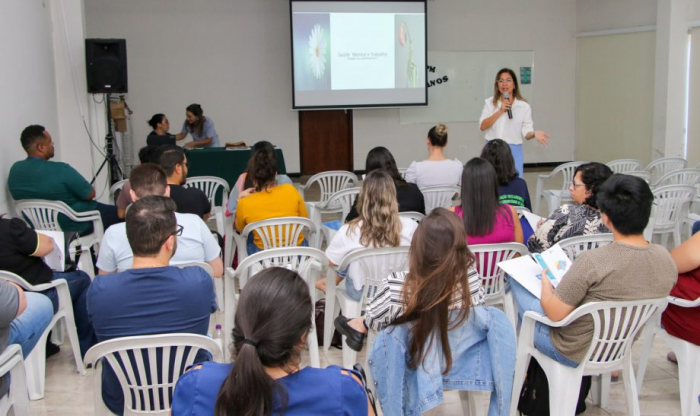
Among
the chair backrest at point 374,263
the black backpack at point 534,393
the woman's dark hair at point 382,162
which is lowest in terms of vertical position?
the black backpack at point 534,393

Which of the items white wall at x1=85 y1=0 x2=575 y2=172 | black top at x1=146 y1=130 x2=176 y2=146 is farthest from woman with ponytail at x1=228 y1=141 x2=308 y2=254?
white wall at x1=85 y1=0 x2=575 y2=172

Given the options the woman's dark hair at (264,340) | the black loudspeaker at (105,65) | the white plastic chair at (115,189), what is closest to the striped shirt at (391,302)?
the woman's dark hair at (264,340)

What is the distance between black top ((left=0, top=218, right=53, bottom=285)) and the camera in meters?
3.22

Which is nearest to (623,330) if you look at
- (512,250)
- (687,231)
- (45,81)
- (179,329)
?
(512,250)

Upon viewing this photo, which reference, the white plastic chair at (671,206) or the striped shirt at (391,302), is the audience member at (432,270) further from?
the white plastic chair at (671,206)

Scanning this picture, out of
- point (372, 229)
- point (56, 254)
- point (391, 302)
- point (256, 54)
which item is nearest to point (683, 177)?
point (372, 229)

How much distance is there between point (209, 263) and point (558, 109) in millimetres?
9825

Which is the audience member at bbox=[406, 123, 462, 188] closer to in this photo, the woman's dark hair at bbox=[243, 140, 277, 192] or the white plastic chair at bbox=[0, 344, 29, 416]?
the woman's dark hair at bbox=[243, 140, 277, 192]

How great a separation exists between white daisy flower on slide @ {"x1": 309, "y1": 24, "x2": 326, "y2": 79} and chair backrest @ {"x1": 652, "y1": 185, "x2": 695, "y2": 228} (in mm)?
6109

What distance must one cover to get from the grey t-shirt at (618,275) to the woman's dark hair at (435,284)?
1.86 feet

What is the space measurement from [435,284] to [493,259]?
1.39 meters

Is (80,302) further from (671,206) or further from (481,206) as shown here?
(671,206)

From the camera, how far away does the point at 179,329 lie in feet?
8.22

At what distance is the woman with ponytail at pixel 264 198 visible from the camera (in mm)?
4379
